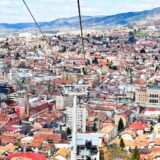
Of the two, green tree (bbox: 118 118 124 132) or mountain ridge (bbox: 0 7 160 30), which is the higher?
mountain ridge (bbox: 0 7 160 30)

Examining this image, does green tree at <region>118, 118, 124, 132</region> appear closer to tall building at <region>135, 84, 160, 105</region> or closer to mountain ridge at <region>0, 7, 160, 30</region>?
tall building at <region>135, 84, 160, 105</region>

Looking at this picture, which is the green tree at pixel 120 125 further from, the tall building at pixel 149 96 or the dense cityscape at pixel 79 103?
the tall building at pixel 149 96

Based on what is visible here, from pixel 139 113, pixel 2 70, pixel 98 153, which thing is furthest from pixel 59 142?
pixel 2 70

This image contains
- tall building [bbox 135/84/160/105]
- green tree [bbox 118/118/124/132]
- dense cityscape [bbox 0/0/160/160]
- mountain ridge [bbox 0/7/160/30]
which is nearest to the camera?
dense cityscape [bbox 0/0/160/160]

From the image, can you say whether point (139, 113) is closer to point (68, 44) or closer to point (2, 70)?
point (2, 70)

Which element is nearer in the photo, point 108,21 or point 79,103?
point 79,103

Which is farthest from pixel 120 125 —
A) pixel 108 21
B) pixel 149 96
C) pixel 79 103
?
pixel 108 21

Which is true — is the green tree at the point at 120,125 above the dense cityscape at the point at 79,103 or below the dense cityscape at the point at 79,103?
below

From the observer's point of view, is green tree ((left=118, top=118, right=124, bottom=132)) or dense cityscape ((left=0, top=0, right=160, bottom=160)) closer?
dense cityscape ((left=0, top=0, right=160, bottom=160))

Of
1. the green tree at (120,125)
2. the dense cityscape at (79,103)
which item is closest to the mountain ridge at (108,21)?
the dense cityscape at (79,103)

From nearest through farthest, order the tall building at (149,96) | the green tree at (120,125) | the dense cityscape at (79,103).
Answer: the dense cityscape at (79,103)
the green tree at (120,125)
the tall building at (149,96)

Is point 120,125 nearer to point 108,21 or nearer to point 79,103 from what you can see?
point 79,103

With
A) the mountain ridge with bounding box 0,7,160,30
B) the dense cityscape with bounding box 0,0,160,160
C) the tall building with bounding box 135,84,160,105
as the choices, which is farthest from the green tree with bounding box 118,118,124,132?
the mountain ridge with bounding box 0,7,160,30
